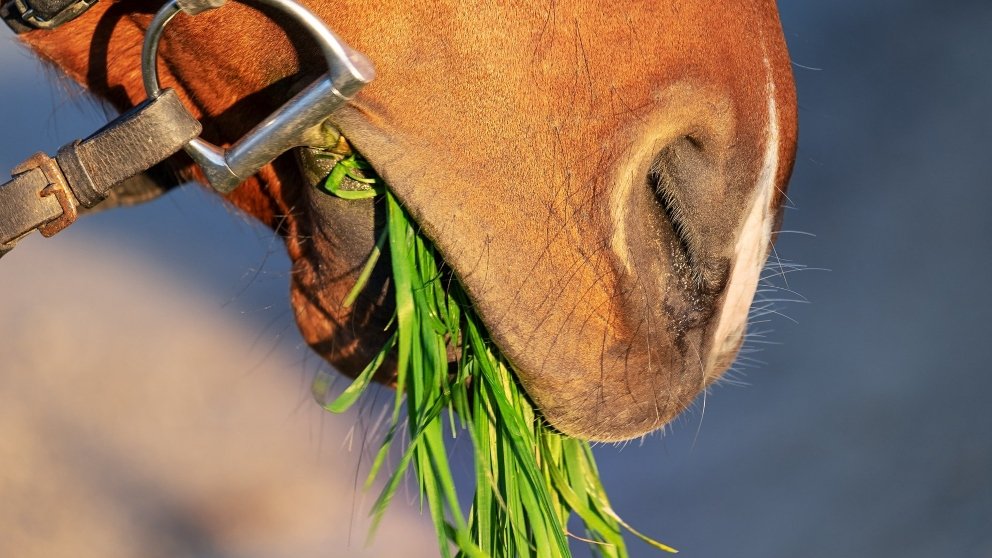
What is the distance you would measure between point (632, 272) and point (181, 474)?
192cm

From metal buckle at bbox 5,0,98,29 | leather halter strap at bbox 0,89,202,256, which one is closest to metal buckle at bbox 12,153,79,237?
leather halter strap at bbox 0,89,202,256

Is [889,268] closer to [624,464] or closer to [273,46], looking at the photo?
[624,464]

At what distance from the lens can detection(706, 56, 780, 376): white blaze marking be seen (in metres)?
0.81

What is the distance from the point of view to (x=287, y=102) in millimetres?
753

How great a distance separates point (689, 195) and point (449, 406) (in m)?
0.29

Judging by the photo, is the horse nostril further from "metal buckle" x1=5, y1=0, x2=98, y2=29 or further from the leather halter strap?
"metal buckle" x1=5, y1=0, x2=98, y2=29

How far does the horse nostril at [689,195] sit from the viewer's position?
777 millimetres

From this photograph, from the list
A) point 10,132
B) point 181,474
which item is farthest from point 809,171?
point 10,132

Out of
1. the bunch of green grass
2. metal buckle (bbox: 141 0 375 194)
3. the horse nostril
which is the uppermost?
metal buckle (bbox: 141 0 375 194)

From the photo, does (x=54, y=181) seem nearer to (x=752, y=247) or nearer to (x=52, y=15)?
(x=52, y=15)

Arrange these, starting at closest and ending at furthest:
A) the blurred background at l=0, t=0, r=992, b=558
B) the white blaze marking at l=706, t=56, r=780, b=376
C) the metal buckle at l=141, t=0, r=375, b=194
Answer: the metal buckle at l=141, t=0, r=375, b=194
the white blaze marking at l=706, t=56, r=780, b=376
the blurred background at l=0, t=0, r=992, b=558

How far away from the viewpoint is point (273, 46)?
0.79 meters

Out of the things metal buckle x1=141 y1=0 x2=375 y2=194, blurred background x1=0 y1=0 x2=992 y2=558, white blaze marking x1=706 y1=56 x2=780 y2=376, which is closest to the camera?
metal buckle x1=141 y1=0 x2=375 y2=194

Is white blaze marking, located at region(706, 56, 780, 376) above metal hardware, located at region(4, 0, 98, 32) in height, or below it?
below
